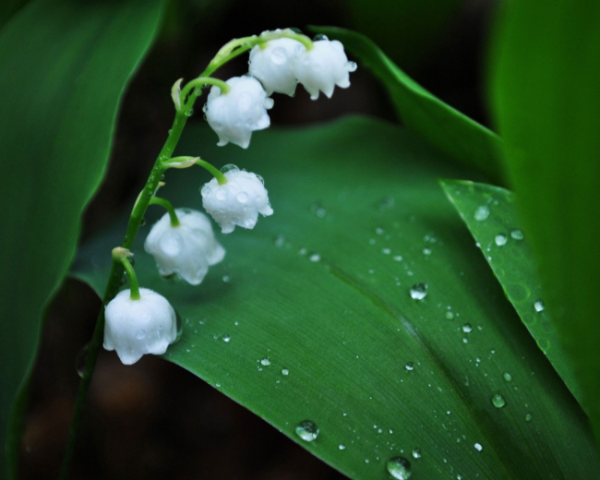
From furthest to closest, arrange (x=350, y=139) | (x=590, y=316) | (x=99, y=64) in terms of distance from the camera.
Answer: (x=350, y=139) → (x=99, y=64) → (x=590, y=316)

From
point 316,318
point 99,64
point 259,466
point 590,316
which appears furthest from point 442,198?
point 259,466

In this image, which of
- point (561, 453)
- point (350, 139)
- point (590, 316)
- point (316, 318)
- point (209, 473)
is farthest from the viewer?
point (209, 473)

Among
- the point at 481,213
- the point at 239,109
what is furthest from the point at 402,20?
the point at 239,109

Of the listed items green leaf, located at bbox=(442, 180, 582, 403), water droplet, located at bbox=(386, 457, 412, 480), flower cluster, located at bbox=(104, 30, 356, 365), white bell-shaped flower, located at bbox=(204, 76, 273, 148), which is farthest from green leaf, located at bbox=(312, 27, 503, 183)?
water droplet, located at bbox=(386, 457, 412, 480)

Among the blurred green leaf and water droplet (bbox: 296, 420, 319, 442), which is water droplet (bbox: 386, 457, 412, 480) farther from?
the blurred green leaf

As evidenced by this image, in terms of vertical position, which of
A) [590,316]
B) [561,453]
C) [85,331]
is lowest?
[85,331]

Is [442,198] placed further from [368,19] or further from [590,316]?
[368,19]
